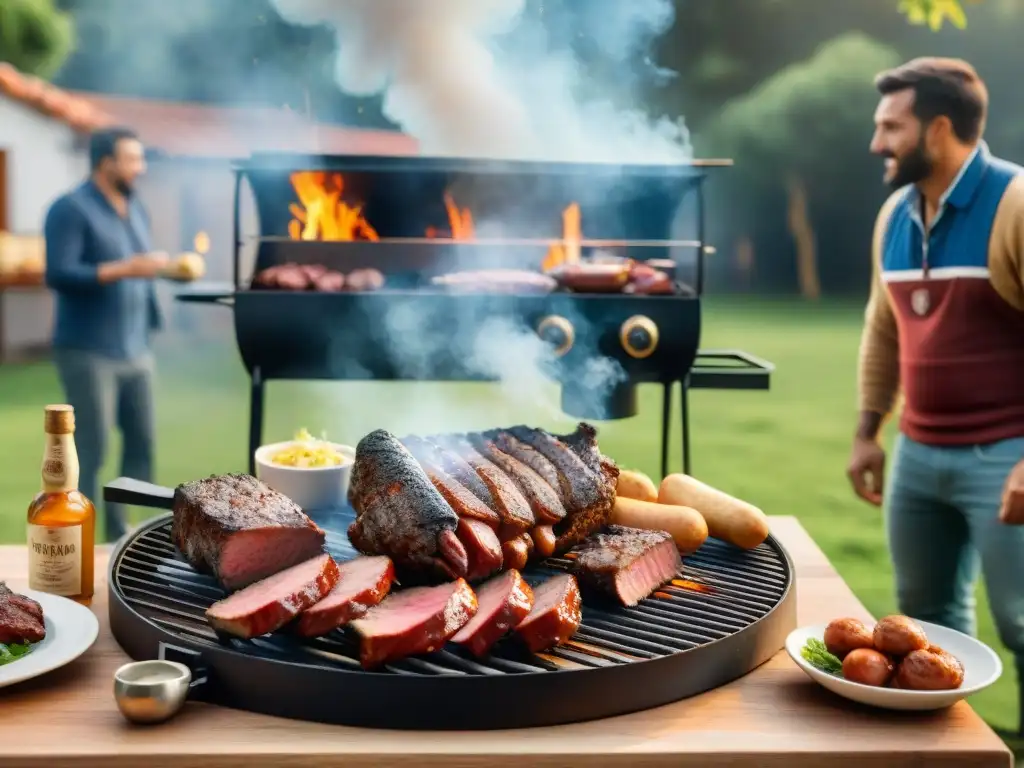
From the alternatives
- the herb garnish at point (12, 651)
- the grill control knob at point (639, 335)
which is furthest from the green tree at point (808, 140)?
the herb garnish at point (12, 651)

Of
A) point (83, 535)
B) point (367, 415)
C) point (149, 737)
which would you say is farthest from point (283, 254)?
point (367, 415)

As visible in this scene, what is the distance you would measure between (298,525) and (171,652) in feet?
1.47

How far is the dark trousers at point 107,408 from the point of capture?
20.1 ft

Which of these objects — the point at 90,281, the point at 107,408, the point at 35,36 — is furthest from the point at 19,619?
the point at 35,36

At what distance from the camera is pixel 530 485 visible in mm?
2818

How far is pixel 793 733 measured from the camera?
2145 mm

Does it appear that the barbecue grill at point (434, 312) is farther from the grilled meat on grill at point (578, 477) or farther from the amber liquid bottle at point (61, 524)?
the amber liquid bottle at point (61, 524)

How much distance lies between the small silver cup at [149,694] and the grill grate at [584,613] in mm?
121

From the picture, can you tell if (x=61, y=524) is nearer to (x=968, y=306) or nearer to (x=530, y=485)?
(x=530, y=485)

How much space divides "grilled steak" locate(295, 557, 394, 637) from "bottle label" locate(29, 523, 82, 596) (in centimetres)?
76

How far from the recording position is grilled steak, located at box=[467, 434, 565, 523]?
2757 millimetres

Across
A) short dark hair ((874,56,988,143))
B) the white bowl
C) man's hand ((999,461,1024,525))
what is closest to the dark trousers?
the white bowl

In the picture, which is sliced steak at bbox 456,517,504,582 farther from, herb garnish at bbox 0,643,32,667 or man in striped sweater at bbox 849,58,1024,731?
man in striped sweater at bbox 849,58,1024,731

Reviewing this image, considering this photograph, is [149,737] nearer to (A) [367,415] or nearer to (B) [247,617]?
(B) [247,617]
